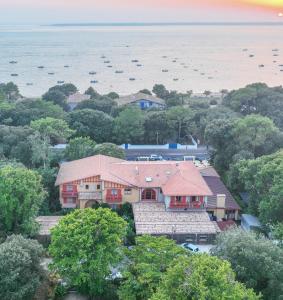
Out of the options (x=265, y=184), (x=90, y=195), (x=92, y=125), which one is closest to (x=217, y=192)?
(x=265, y=184)

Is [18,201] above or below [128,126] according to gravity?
above

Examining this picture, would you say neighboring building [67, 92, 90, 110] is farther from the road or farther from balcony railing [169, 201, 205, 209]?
balcony railing [169, 201, 205, 209]

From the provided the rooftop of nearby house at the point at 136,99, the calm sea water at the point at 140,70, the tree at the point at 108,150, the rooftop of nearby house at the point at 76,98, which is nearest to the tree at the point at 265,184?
the tree at the point at 108,150

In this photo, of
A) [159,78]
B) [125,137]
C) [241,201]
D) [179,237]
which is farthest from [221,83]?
[179,237]

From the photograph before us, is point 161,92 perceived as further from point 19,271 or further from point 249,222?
point 19,271

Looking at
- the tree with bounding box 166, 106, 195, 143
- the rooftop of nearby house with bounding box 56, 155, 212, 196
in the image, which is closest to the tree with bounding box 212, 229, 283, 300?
the rooftop of nearby house with bounding box 56, 155, 212, 196

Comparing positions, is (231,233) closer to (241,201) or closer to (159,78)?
(241,201)
